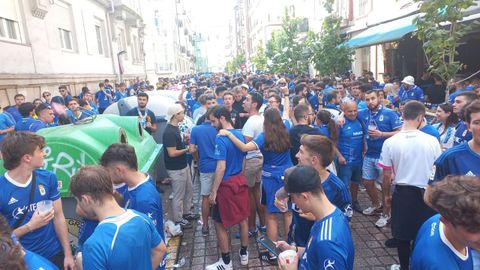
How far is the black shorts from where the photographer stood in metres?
3.66

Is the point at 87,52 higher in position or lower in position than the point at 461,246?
higher

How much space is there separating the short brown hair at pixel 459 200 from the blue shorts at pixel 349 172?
144 inches

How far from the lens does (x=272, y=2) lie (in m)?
51.9

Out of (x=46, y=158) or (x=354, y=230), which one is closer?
(x=46, y=158)

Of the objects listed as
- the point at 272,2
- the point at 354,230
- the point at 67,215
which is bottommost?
the point at 354,230

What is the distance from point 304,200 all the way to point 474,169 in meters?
1.60

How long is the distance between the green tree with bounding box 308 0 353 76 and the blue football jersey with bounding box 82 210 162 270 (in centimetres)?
1419

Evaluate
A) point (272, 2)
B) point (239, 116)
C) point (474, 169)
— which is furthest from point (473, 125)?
point (272, 2)

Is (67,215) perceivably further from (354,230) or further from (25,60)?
(25,60)

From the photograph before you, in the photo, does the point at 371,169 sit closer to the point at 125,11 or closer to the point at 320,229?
the point at 320,229

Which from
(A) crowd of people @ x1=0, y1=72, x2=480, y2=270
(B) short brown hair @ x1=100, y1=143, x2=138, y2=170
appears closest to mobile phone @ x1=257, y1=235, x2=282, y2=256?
(A) crowd of people @ x1=0, y1=72, x2=480, y2=270

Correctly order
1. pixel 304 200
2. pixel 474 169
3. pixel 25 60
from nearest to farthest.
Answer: pixel 304 200, pixel 474 169, pixel 25 60

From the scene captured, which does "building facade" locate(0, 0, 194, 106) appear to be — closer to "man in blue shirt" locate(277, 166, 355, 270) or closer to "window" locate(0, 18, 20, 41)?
"window" locate(0, 18, 20, 41)

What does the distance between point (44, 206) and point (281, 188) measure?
6.57ft
